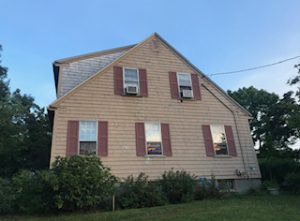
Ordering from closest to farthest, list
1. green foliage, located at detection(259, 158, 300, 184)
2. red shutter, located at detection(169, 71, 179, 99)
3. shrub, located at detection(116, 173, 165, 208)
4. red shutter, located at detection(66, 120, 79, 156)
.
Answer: shrub, located at detection(116, 173, 165, 208) → red shutter, located at detection(66, 120, 79, 156) → red shutter, located at detection(169, 71, 179, 99) → green foliage, located at detection(259, 158, 300, 184)

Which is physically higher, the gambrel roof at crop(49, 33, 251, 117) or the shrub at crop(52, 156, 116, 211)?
the gambrel roof at crop(49, 33, 251, 117)

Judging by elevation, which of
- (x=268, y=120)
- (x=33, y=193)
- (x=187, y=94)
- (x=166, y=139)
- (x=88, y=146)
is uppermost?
(x=268, y=120)

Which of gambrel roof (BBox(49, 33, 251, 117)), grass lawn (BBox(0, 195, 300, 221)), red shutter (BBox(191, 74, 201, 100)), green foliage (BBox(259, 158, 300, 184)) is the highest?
gambrel roof (BBox(49, 33, 251, 117))

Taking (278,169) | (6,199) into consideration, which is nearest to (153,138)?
(6,199)

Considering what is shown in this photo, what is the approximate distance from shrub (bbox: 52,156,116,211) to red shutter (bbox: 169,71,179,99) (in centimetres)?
524

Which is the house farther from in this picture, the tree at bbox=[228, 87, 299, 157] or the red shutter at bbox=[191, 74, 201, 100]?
the tree at bbox=[228, 87, 299, 157]

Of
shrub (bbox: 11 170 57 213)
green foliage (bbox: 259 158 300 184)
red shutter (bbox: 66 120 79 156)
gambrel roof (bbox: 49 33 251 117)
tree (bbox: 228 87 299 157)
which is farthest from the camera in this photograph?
tree (bbox: 228 87 299 157)

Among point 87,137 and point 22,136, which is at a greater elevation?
point 22,136

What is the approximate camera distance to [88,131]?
9.79 metres

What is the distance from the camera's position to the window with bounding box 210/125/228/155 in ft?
36.3

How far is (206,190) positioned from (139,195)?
2.63 m

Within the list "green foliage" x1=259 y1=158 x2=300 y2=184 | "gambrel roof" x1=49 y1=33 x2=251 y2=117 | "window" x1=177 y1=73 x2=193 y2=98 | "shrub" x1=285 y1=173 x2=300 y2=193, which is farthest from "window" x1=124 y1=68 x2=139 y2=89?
"green foliage" x1=259 y1=158 x2=300 y2=184

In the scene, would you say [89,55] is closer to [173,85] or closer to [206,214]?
[173,85]

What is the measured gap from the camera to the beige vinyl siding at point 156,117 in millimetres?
9758
